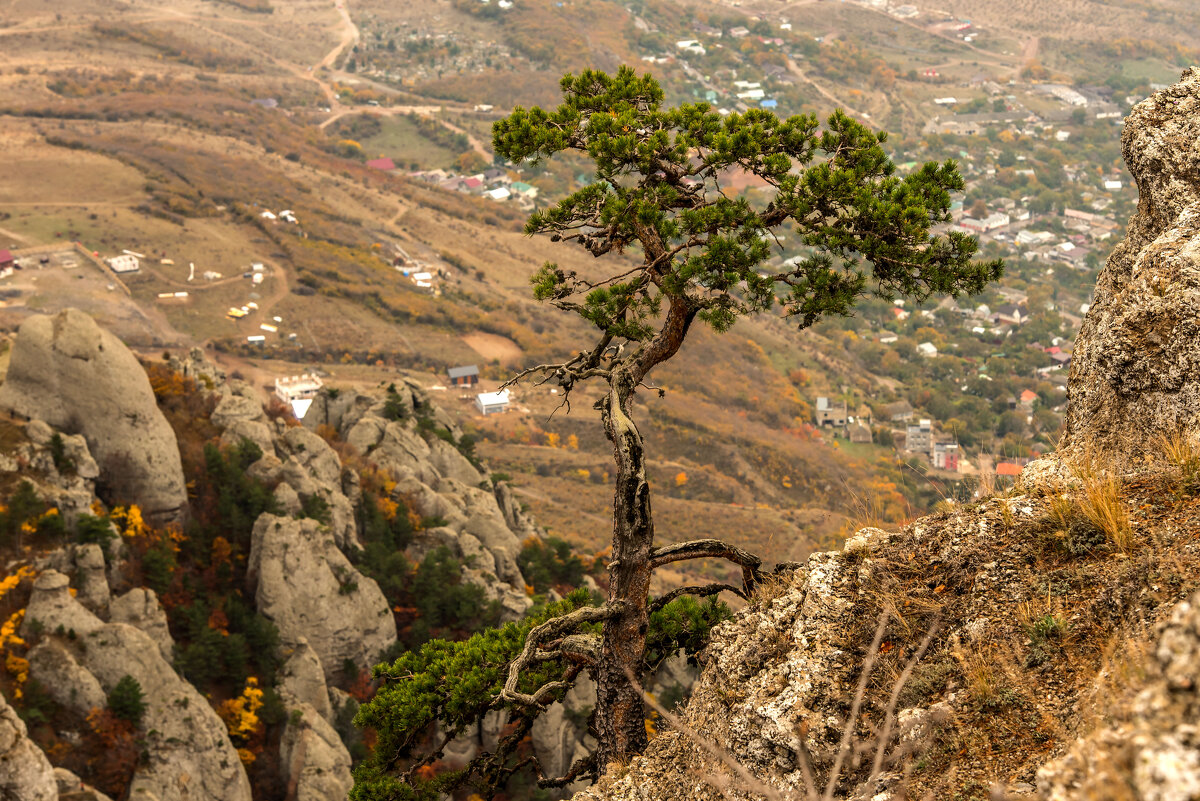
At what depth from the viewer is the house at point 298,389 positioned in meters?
75.9

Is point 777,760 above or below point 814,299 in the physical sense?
below

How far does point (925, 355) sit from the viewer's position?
399 feet

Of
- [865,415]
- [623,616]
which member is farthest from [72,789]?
[865,415]

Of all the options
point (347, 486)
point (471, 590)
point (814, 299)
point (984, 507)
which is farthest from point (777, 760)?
point (347, 486)

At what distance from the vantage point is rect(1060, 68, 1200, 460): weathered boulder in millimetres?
9547

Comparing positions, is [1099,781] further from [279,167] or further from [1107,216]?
[1107,216]

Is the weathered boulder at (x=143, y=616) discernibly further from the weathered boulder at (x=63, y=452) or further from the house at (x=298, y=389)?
the house at (x=298, y=389)

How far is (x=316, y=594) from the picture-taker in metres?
33.2

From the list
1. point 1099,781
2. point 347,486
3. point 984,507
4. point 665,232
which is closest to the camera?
point 1099,781

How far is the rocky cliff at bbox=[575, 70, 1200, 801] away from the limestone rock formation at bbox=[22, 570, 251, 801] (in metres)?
19.9

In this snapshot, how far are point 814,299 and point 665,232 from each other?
2.21 metres

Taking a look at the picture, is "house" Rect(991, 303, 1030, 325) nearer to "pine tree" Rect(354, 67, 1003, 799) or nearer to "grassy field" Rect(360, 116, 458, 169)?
"grassy field" Rect(360, 116, 458, 169)

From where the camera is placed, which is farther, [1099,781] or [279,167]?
[279,167]

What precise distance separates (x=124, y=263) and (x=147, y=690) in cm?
8249
